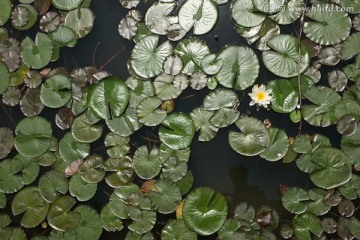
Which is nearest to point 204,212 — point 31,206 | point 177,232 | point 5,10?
point 177,232

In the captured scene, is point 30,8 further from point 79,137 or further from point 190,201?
point 190,201

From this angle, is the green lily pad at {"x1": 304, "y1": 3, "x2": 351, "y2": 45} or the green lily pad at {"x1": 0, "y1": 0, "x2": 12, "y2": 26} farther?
the green lily pad at {"x1": 0, "y1": 0, "x2": 12, "y2": 26}

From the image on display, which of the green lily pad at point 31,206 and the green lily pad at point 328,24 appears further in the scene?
the green lily pad at point 31,206

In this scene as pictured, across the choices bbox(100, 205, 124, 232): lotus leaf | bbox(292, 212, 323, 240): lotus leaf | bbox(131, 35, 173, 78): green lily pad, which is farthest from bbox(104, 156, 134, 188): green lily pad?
bbox(292, 212, 323, 240): lotus leaf

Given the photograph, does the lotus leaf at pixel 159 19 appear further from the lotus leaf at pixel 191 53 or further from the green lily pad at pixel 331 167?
the green lily pad at pixel 331 167

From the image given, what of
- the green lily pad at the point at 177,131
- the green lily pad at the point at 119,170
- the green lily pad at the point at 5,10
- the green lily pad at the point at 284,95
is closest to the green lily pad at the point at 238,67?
the green lily pad at the point at 284,95

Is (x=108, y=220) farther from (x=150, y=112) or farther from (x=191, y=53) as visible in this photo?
(x=191, y=53)

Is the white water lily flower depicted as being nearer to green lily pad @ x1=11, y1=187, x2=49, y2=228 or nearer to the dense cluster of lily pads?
the dense cluster of lily pads
